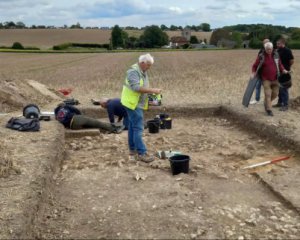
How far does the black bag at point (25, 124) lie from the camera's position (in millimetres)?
9539

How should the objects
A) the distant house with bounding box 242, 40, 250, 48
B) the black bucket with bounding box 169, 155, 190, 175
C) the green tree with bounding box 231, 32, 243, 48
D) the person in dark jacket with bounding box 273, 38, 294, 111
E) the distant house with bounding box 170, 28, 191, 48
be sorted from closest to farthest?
1. the black bucket with bounding box 169, 155, 190, 175
2. the person in dark jacket with bounding box 273, 38, 294, 111
3. the distant house with bounding box 242, 40, 250, 48
4. the green tree with bounding box 231, 32, 243, 48
5. the distant house with bounding box 170, 28, 191, 48

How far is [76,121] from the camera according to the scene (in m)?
10.3

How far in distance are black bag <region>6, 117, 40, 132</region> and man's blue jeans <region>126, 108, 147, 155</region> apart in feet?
8.07

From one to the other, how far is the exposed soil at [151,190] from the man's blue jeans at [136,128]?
11.5 inches

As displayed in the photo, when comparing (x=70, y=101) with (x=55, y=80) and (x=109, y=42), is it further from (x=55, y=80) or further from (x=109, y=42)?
(x=109, y=42)

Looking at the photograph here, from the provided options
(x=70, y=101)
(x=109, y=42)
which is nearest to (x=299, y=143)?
(x=70, y=101)

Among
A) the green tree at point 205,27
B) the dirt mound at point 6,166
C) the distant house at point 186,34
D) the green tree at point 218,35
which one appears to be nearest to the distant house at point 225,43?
the green tree at point 218,35

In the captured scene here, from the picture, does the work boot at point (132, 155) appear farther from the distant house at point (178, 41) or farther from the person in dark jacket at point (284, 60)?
the distant house at point (178, 41)

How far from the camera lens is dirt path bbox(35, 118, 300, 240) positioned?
212 inches

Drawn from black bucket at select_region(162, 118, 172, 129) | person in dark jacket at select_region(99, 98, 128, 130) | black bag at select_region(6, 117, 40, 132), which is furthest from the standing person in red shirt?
black bag at select_region(6, 117, 40, 132)

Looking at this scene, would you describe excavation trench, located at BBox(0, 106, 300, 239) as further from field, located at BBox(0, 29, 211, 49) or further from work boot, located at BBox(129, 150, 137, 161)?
field, located at BBox(0, 29, 211, 49)

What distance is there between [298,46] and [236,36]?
33.5m

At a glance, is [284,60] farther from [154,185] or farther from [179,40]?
[179,40]

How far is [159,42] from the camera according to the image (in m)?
109
